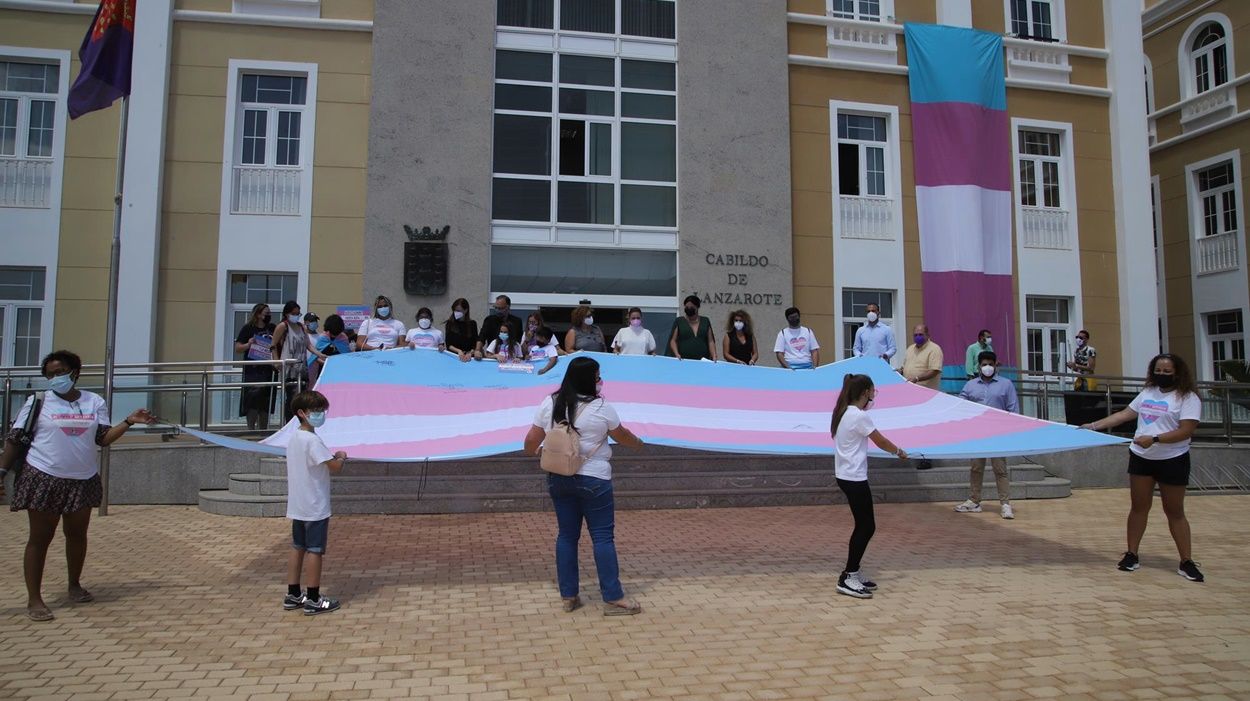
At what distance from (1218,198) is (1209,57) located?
162 inches

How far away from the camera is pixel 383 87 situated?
16.4 metres

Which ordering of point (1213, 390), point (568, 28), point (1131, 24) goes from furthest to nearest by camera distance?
point (1131, 24) < point (568, 28) < point (1213, 390)

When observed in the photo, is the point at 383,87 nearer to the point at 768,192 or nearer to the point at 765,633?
the point at 768,192

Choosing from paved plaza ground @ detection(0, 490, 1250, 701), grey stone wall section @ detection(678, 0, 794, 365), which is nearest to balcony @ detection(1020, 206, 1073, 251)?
grey stone wall section @ detection(678, 0, 794, 365)

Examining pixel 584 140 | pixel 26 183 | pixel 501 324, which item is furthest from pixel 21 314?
pixel 584 140

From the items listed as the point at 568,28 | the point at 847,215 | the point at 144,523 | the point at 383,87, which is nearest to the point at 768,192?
the point at 847,215

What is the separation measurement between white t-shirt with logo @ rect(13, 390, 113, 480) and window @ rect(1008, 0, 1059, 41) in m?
21.0

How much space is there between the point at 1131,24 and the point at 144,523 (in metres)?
23.4

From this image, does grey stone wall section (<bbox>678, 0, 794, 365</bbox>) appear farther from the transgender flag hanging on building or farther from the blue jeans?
the blue jeans

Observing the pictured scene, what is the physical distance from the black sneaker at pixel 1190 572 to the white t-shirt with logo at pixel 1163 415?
935 mm

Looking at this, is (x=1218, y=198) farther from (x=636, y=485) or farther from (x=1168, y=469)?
(x=636, y=485)

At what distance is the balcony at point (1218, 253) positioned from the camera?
22.0 meters

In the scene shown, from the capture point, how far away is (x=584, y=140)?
57.8 feet

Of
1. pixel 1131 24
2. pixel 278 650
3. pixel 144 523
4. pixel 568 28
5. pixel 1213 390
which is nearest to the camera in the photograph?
pixel 278 650
